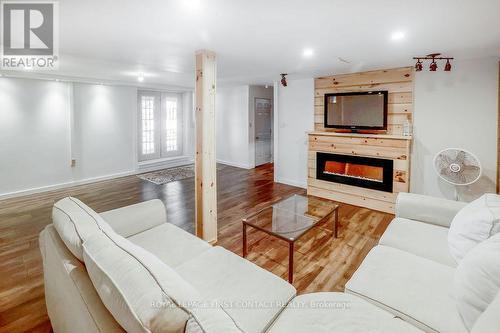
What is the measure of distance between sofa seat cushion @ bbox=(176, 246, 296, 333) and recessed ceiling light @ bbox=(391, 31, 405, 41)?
2320 mm

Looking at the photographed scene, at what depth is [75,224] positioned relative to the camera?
1.50 m

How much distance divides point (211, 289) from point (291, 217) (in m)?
1.58

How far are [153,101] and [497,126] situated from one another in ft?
22.6

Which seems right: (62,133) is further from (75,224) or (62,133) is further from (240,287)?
(240,287)

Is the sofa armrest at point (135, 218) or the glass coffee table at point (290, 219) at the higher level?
the sofa armrest at point (135, 218)

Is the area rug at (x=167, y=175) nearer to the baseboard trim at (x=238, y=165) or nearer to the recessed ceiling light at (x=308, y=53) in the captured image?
the baseboard trim at (x=238, y=165)

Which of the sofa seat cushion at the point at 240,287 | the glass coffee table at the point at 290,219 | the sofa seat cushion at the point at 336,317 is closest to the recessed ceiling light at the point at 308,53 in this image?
the glass coffee table at the point at 290,219

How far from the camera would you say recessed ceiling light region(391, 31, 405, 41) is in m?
2.44

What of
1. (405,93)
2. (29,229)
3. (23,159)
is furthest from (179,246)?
(23,159)

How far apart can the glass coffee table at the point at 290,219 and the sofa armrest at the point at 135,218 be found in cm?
84

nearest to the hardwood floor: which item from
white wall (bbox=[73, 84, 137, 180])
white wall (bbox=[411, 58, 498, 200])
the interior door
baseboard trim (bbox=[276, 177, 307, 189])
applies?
baseboard trim (bbox=[276, 177, 307, 189])

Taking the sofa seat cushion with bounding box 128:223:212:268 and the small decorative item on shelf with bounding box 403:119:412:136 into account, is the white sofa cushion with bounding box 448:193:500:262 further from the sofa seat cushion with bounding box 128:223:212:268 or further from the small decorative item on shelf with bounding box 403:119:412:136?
the small decorative item on shelf with bounding box 403:119:412:136

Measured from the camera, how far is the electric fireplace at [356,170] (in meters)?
4.14

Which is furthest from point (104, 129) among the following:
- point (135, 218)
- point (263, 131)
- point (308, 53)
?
point (308, 53)
